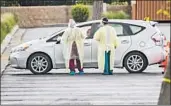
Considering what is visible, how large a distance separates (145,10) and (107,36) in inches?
1126

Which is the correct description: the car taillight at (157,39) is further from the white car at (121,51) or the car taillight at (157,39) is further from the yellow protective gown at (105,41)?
the yellow protective gown at (105,41)

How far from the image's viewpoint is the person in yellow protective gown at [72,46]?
1645 centimetres

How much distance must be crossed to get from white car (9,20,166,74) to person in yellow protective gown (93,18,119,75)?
32 centimetres

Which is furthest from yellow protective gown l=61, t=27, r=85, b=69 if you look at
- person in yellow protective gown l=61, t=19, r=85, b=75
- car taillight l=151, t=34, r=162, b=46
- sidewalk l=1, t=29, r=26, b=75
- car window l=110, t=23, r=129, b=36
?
sidewalk l=1, t=29, r=26, b=75

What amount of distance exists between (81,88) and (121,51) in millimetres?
3153

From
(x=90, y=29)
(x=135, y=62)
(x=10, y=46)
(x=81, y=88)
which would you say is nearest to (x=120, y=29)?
(x=90, y=29)

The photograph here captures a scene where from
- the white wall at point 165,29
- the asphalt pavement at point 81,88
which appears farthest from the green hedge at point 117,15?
the asphalt pavement at point 81,88

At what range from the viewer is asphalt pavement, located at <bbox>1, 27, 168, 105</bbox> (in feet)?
39.1

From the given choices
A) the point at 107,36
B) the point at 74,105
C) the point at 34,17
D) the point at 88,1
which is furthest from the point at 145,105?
the point at 88,1

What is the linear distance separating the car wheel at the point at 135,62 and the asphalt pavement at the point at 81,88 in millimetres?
230

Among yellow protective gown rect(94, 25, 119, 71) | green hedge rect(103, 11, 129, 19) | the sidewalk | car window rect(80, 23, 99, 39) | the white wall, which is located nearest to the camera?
yellow protective gown rect(94, 25, 119, 71)

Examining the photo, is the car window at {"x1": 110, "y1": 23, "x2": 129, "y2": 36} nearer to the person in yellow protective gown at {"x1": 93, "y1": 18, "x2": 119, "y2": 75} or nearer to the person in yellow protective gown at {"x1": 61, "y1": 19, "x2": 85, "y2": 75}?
the person in yellow protective gown at {"x1": 93, "y1": 18, "x2": 119, "y2": 75}

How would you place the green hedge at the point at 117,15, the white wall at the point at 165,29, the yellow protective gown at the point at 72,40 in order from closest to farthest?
the yellow protective gown at the point at 72,40
the white wall at the point at 165,29
the green hedge at the point at 117,15

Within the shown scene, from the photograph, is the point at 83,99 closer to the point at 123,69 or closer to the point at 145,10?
the point at 123,69
